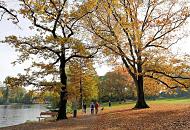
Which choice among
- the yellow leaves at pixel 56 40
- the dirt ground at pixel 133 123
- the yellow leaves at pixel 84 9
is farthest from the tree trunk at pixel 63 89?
the dirt ground at pixel 133 123

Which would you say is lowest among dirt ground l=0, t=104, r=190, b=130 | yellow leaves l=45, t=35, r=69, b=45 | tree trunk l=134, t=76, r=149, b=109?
dirt ground l=0, t=104, r=190, b=130

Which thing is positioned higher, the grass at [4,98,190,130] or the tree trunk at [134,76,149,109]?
the tree trunk at [134,76,149,109]

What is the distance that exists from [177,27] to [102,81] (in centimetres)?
6857

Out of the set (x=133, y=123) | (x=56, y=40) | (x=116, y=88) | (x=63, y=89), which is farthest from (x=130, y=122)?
(x=116, y=88)

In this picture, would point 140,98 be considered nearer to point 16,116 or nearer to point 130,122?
point 130,122

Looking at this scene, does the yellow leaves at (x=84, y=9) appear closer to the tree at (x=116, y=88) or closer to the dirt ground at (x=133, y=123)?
the dirt ground at (x=133, y=123)

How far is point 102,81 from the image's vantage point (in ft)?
346

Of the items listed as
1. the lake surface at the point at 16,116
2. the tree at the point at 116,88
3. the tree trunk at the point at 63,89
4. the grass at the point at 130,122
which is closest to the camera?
the grass at the point at 130,122

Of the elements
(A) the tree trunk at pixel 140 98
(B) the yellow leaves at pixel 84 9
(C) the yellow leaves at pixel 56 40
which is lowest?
(A) the tree trunk at pixel 140 98

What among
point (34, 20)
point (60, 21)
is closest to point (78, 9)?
point (60, 21)

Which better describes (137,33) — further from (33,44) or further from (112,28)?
(33,44)

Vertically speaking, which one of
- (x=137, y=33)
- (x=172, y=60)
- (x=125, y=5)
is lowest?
(x=172, y=60)

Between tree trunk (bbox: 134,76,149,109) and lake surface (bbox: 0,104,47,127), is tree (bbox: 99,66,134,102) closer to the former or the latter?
lake surface (bbox: 0,104,47,127)

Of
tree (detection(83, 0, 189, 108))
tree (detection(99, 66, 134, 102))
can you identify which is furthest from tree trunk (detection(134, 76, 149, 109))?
tree (detection(99, 66, 134, 102))
